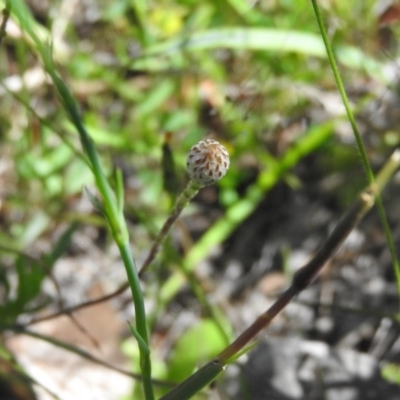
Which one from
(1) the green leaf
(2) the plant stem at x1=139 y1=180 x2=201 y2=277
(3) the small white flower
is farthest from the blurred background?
(3) the small white flower

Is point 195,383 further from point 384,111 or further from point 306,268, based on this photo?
point 384,111

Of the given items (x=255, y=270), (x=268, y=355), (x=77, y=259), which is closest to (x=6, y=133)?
(x=77, y=259)

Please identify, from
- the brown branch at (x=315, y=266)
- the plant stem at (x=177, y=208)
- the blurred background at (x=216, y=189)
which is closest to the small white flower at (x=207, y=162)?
the plant stem at (x=177, y=208)

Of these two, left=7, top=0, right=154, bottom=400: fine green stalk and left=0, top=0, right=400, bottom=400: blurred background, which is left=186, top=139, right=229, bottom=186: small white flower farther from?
left=0, top=0, right=400, bottom=400: blurred background

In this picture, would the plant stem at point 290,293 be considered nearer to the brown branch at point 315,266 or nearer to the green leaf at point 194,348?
the brown branch at point 315,266

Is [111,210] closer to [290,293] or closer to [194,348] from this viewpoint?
[290,293]

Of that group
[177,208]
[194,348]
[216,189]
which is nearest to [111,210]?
[177,208]

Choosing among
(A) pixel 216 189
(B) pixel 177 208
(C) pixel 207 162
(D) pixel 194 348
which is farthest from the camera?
(A) pixel 216 189
